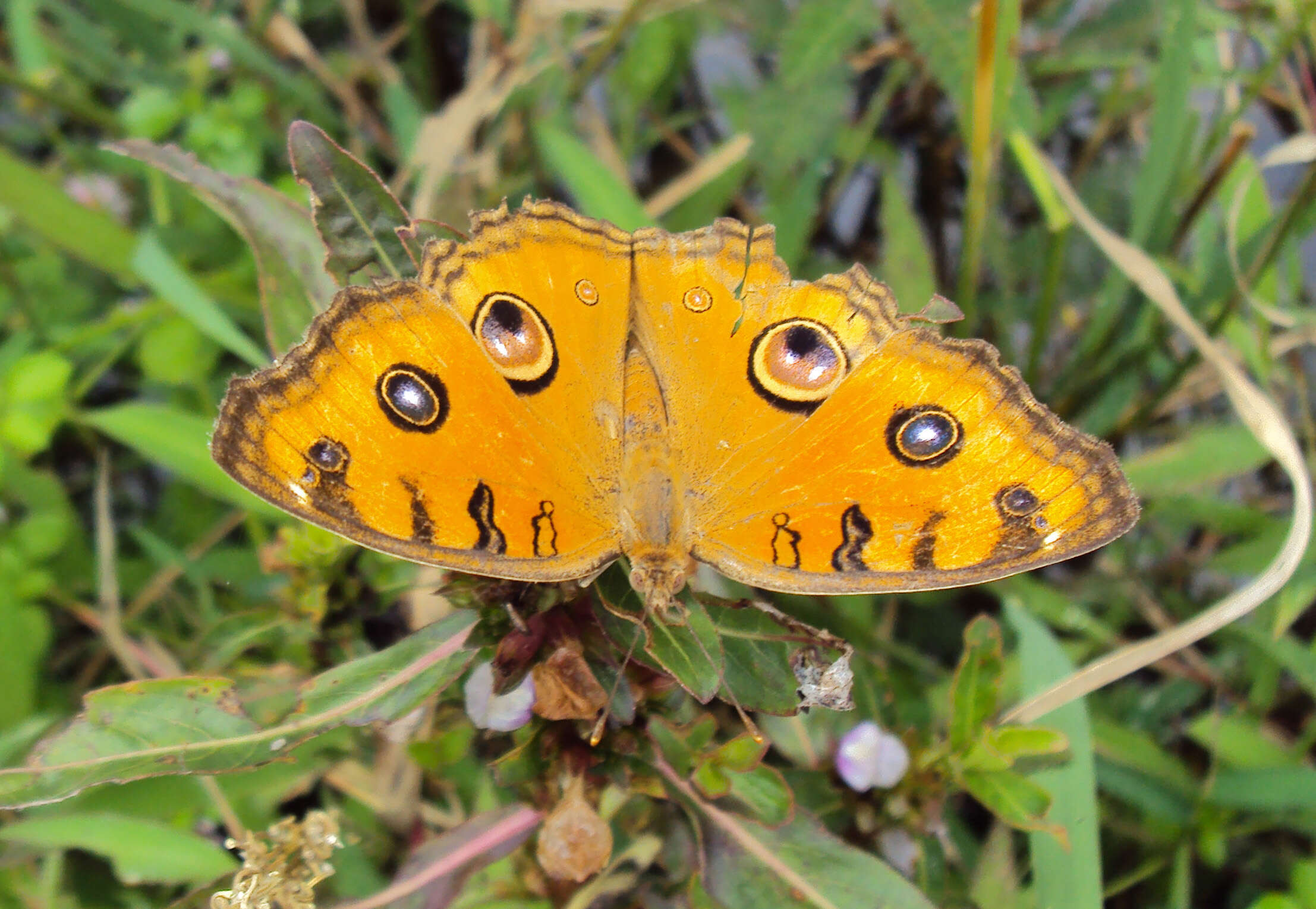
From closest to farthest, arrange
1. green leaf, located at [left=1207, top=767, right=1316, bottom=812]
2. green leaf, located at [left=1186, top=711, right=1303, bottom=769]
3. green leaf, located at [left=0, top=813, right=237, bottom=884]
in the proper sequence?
1. green leaf, located at [left=0, top=813, right=237, bottom=884]
2. green leaf, located at [left=1207, top=767, right=1316, bottom=812]
3. green leaf, located at [left=1186, top=711, right=1303, bottom=769]

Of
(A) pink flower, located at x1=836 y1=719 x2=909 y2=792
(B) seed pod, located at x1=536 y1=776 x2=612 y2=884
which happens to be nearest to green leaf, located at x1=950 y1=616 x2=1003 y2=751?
(A) pink flower, located at x1=836 y1=719 x2=909 y2=792

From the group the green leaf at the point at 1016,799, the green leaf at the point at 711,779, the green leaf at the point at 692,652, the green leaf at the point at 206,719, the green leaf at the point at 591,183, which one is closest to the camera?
the green leaf at the point at 692,652

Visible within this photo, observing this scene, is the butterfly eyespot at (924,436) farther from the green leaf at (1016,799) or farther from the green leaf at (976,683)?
the green leaf at (1016,799)

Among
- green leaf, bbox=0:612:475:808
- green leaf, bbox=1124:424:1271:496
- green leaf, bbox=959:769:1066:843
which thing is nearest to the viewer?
green leaf, bbox=0:612:475:808

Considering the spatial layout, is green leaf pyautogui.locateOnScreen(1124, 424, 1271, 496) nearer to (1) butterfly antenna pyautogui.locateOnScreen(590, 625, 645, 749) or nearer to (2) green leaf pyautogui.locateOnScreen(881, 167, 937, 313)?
(2) green leaf pyautogui.locateOnScreen(881, 167, 937, 313)

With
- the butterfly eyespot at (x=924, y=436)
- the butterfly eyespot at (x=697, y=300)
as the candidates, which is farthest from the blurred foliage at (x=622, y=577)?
the butterfly eyespot at (x=697, y=300)

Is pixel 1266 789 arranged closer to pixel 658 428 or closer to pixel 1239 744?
pixel 1239 744

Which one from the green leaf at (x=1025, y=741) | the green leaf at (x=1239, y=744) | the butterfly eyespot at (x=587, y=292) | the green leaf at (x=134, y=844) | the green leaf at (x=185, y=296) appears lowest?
the green leaf at (x=134, y=844)
